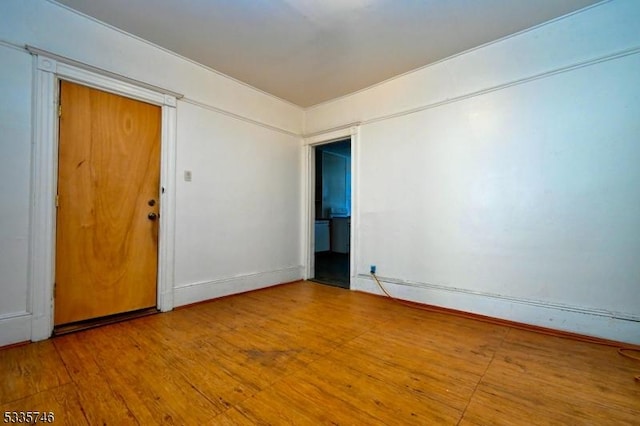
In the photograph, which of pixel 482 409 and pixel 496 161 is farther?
pixel 496 161

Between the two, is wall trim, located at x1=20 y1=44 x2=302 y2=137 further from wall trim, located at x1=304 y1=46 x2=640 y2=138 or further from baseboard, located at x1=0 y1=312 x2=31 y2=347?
baseboard, located at x1=0 y1=312 x2=31 y2=347

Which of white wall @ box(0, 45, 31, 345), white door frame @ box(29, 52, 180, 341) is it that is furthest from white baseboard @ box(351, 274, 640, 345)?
white wall @ box(0, 45, 31, 345)

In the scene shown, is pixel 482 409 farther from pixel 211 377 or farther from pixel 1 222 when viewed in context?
pixel 1 222

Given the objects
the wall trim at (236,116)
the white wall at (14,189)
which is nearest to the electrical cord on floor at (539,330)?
the wall trim at (236,116)

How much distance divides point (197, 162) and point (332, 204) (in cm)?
446

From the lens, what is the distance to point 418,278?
3123mm

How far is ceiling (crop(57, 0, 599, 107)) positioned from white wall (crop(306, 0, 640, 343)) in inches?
11.4

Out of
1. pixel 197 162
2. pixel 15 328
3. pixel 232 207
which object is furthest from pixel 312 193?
pixel 15 328

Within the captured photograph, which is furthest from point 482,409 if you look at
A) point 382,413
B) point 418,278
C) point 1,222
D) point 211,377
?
point 1,222

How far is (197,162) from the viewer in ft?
10.1

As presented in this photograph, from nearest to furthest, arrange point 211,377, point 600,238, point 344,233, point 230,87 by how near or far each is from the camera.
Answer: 1. point 211,377
2. point 600,238
3. point 230,87
4. point 344,233

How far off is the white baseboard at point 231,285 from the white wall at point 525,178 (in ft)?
4.63

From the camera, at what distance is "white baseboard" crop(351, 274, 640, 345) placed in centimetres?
211

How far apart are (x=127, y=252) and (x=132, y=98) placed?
150 centimetres
